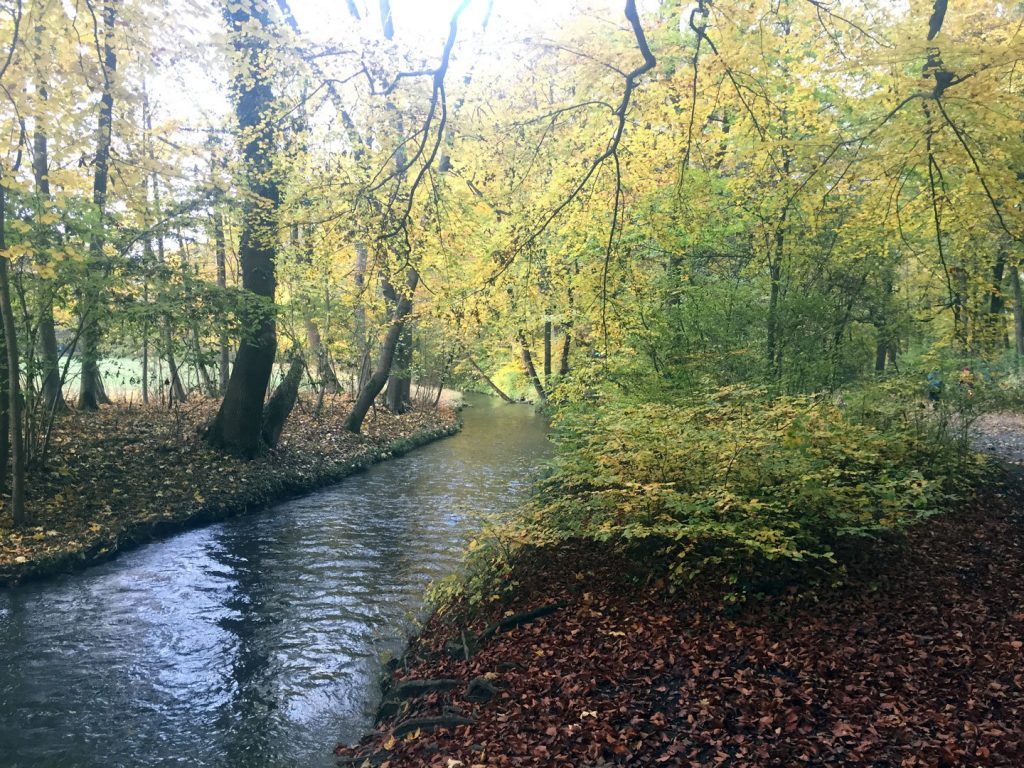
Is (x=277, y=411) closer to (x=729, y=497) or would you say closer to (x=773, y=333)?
(x=773, y=333)

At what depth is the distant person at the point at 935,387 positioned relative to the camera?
8.62 m

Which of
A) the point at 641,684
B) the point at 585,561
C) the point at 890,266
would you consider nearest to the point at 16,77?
the point at 585,561

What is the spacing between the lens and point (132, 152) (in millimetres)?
8375

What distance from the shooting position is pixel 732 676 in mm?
3902

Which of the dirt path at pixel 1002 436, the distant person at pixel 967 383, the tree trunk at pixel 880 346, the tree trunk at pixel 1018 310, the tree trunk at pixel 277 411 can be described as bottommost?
the dirt path at pixel 1002 436

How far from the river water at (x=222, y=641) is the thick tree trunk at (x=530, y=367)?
4877 millimetres

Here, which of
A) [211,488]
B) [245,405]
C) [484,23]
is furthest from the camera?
[245,405]

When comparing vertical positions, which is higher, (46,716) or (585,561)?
(585,561)

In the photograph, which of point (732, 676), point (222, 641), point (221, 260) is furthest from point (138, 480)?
point (732, 676)

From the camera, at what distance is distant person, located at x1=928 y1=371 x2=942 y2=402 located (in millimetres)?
8617

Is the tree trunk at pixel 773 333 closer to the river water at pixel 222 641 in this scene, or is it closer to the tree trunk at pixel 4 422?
the river water at pixel 222 641

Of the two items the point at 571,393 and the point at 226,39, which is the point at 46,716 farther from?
the point at 571,393

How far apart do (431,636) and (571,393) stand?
4.43 metres

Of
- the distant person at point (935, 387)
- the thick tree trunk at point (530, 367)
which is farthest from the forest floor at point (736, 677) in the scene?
the thick tree trunk at point (530, 367)
